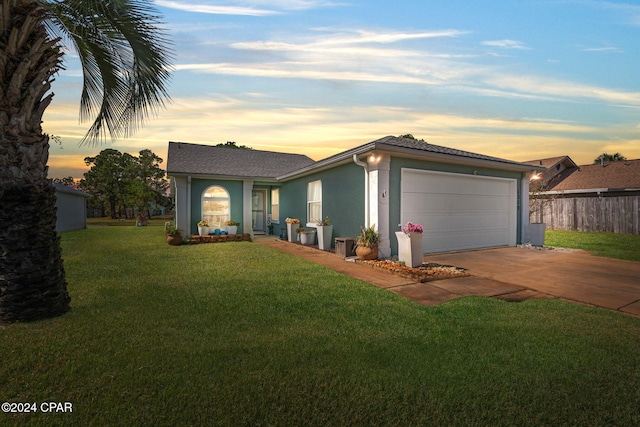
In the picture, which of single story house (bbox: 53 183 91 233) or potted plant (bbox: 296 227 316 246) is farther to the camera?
single story house (bbox: 53 183 91 233)

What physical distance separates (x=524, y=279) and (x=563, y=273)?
1270mm

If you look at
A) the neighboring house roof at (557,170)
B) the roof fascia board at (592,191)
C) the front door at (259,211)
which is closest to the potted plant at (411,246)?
the front door at (259,211)

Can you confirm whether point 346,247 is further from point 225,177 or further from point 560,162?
point 560,162

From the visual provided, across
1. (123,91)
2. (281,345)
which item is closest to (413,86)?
(123,91)

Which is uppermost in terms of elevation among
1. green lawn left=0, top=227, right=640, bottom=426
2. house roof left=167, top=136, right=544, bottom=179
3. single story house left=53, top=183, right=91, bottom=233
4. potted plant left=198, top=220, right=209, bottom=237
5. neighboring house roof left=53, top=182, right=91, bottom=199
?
house roof left=167, top=136, right=544, bottom=179

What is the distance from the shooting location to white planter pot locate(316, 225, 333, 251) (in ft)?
32.1

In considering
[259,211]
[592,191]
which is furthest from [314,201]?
[592,191]

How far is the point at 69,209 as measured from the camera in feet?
61.3

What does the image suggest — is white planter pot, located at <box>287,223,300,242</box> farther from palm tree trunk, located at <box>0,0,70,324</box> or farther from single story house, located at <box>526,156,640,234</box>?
single story house, located at <box>526,156,640,234</box>

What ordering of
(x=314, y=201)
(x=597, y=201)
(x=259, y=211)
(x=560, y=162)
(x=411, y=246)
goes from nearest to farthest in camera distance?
(x=411, y=246)
(x=314, y=201)
(x=259, y=211)
(x=597, y=201)
(x=560, y=162)

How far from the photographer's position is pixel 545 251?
30.9 feet

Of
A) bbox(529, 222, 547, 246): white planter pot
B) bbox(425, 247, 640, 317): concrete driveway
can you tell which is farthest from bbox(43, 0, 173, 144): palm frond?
bbox(529, 222, 547, 246): white planter pot

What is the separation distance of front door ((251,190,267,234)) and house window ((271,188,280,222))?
410 mm

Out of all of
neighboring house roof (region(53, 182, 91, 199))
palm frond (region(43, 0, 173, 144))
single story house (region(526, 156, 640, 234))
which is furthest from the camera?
neighboring house roof (region(53, 182, 91, 199))
